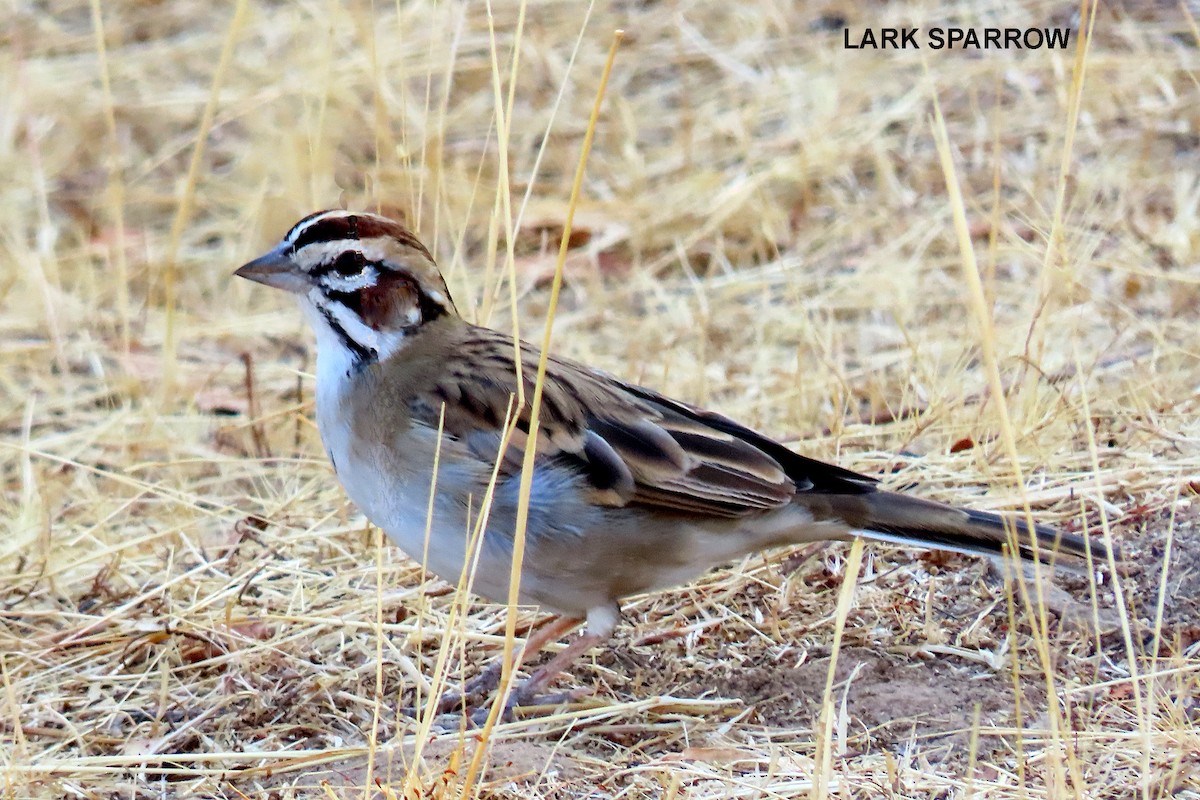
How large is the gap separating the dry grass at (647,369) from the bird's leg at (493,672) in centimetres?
9

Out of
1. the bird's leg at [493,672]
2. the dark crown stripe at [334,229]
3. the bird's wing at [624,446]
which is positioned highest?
the dark crown stripe at [334,229]

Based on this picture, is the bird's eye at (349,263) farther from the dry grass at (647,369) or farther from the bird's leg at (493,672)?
the bird's leg at (493,672)

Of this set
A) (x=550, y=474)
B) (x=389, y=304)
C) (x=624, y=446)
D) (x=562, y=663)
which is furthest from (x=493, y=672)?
(x=389, y=304)

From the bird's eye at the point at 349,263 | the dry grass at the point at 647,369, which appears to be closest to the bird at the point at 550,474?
the bird's eye at the point at 349,263

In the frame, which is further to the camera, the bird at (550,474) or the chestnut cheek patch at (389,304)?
the chestnut cheek patch at (389,304)

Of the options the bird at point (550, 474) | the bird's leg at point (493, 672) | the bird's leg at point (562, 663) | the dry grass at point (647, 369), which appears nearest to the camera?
the dry grass at point (647, 369)

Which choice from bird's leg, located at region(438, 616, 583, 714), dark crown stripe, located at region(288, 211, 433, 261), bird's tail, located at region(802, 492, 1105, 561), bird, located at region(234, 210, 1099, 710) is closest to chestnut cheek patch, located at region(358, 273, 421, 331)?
bird, located at region(234, 210, 1099, 710)

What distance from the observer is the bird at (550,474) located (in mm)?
4203

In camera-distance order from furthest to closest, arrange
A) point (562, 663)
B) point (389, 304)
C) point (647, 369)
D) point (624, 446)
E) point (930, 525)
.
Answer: point (647, 369), point (389, 304), point (562, 663), point (624, 446), point (930, 525)

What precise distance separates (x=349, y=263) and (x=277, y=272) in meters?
0.19

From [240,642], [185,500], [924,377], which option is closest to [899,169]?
[924,377]

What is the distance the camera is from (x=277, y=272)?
4516mm

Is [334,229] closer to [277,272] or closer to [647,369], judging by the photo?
[277,272]

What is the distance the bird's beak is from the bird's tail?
147 cm
